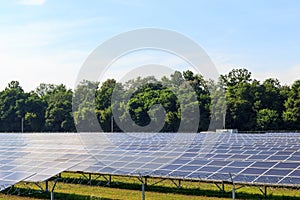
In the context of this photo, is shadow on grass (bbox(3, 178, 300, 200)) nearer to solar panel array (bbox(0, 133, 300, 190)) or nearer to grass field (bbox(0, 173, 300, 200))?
grass field (bbox(0, 173, 300, 200))

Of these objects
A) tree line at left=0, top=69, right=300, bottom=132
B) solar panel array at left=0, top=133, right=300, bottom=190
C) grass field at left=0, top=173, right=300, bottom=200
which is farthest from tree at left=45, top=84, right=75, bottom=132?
grass field at left=0, top=173, right=300, bottom=200

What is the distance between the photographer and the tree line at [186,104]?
206 feet

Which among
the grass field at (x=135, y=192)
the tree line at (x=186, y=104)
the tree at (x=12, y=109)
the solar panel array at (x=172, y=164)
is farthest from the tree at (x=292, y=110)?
the tree at (x=12, y=109)

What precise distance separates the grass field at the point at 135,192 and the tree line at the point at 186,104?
33.6 metres

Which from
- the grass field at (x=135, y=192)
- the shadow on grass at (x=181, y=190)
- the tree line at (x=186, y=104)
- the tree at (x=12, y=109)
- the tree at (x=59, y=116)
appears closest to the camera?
the shadow on grass at (x=181, y=190)

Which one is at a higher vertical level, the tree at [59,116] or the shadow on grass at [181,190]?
the tree at [59,116]

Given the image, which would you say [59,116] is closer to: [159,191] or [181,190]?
[159,191]

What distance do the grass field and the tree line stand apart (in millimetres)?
33578

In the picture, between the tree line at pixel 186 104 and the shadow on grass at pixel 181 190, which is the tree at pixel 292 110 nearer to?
the tree line at pixel 186 104

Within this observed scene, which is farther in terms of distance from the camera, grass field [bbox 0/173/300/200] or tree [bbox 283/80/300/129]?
tree [bbox 283/80/300/129]

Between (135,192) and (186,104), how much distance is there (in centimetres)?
4563

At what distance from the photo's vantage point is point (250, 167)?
762 inches

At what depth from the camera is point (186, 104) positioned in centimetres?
6625

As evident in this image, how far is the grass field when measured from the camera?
19.7 metres
